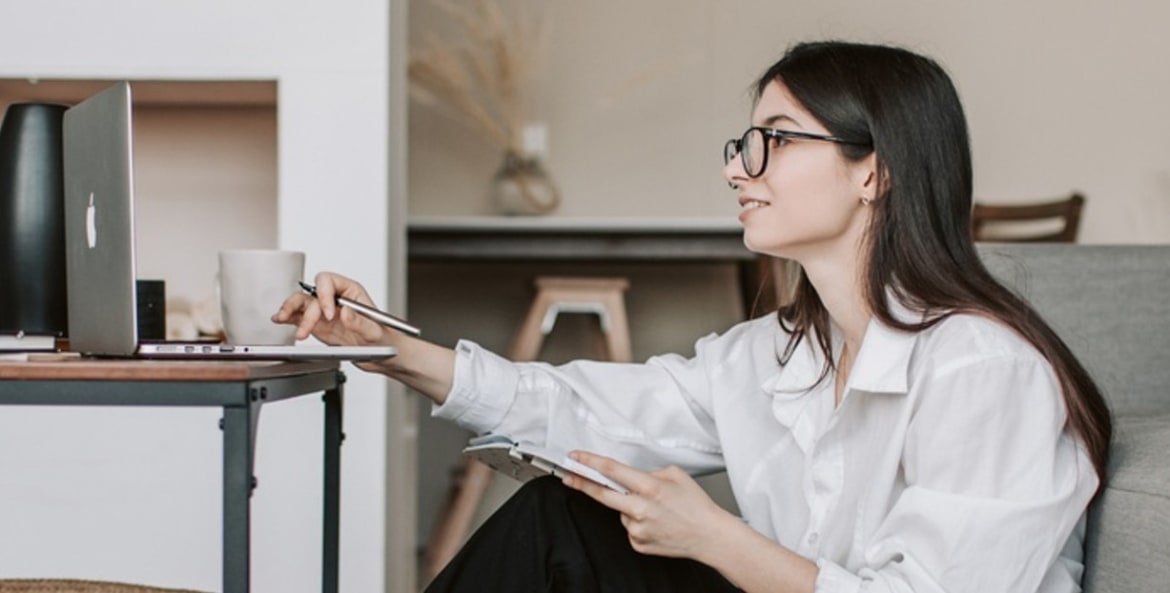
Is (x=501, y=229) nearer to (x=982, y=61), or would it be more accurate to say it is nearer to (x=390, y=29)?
(x=390, y=29)

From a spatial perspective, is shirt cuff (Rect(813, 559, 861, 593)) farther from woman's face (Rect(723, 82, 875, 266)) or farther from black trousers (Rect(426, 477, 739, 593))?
woman's face (Rect(723, 82, 875, 266))

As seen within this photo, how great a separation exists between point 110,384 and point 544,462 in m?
0.39

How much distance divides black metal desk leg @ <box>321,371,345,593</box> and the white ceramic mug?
0.15 metres

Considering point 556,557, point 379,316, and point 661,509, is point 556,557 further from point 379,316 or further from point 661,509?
point 379,316

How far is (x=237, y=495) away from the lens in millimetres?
1097

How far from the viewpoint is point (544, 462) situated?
126 cm

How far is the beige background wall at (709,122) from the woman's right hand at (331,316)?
106 inches

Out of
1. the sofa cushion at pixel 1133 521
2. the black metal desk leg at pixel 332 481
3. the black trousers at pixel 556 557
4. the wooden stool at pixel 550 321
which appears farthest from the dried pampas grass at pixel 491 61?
the sofa cushion at pixel 1133 521

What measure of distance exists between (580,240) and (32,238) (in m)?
1.73

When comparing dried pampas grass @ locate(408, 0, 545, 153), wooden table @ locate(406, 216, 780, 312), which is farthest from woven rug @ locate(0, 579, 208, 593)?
dried pampas grass @ locate(408, 0, 545, 153)

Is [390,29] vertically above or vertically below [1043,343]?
above

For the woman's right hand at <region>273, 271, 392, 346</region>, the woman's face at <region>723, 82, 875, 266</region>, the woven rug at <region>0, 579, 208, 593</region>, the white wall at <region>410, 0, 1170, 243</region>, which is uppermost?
the white wall at <region>410, 0, 1170, 243</region>

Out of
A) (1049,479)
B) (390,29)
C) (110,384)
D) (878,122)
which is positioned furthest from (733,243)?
(110,384)

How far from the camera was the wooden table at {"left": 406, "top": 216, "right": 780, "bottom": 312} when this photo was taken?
299 cm
